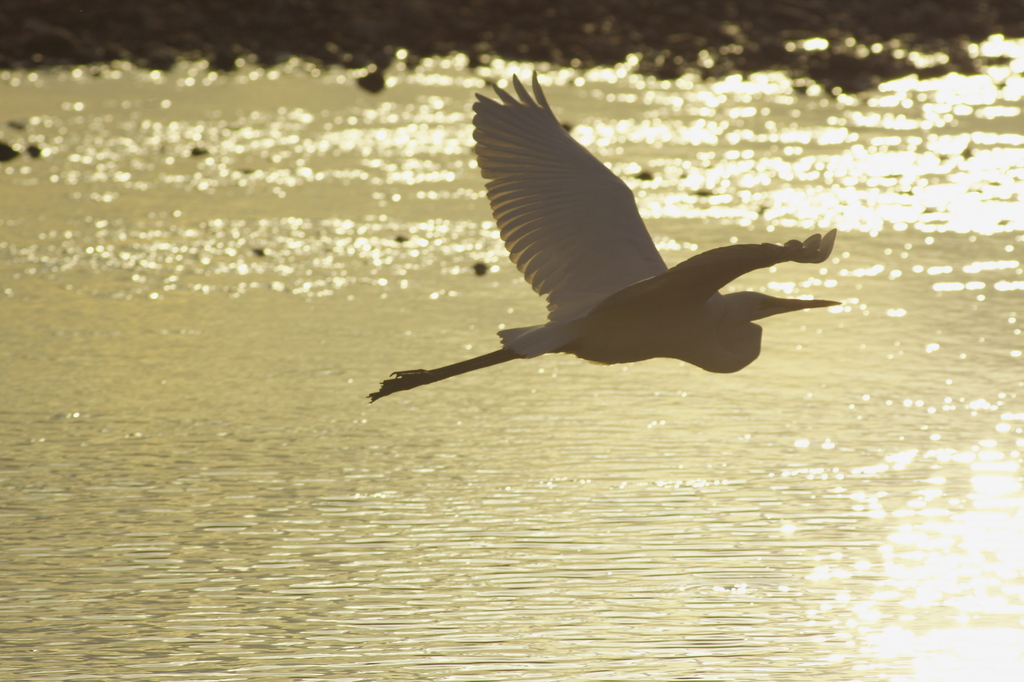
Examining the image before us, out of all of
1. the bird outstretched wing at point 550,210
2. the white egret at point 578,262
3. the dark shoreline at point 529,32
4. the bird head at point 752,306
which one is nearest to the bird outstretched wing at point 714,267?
the white egret at point 578,262

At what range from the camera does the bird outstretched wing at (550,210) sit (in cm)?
563

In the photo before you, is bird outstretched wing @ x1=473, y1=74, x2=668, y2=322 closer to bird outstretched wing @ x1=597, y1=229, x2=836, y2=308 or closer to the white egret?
the white egret

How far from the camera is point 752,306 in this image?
5.40 m

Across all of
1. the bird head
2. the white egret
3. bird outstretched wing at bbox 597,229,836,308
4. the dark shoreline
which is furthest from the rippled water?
the dark shoreline

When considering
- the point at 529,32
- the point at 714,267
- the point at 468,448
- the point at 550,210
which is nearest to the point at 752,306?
the point at 550,210

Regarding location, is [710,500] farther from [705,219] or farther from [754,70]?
[754,70]

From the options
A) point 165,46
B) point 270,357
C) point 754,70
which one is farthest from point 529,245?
point 165,46

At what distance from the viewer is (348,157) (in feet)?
43.0

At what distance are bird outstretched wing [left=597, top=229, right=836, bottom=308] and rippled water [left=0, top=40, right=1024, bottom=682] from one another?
36.4 inches

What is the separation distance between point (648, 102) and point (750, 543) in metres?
11.3

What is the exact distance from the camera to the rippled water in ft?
15.5

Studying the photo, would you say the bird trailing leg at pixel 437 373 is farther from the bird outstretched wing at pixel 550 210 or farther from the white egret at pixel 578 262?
the bird outstretched wing at pixel 550 210

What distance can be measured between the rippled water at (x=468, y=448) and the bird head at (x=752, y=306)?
748 mm

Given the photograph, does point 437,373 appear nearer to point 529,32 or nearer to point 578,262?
point 578,262
